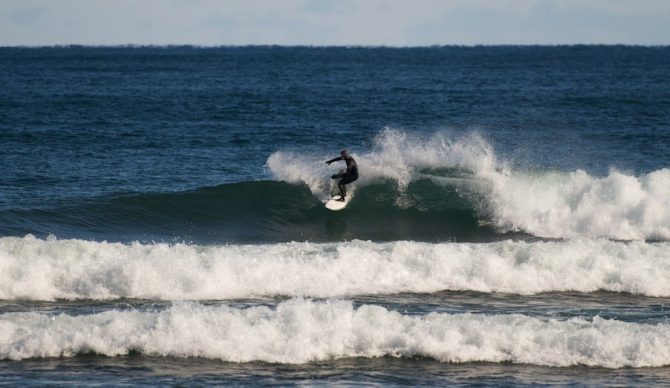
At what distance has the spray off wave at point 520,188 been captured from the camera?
2391 centimetres

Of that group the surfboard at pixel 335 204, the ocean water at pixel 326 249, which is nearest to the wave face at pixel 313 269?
the ocean water at pixel 326 249

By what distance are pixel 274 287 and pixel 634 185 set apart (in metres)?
11.5

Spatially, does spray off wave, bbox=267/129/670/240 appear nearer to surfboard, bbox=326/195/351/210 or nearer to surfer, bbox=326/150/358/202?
surfboard, bbox=326/195/351/210

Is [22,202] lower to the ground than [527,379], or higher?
higher

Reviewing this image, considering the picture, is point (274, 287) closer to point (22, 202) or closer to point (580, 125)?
point (22, 202)

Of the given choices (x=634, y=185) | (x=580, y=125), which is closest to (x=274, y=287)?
(x=634, y=185)

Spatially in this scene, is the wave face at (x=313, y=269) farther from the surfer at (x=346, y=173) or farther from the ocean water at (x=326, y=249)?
the surfer at (x=346, y=173)

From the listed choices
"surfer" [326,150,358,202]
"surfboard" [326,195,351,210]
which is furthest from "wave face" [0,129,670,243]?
"surfer" [326,150,358,202]

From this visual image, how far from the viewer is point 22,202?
80.2 feet

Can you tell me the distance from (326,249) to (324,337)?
5226mm

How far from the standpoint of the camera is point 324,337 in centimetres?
1386

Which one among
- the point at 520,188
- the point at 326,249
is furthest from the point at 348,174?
the point at 326,249

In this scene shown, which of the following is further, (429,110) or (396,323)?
(429,110)

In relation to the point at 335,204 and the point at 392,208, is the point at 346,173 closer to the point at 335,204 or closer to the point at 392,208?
the point at 335,204
